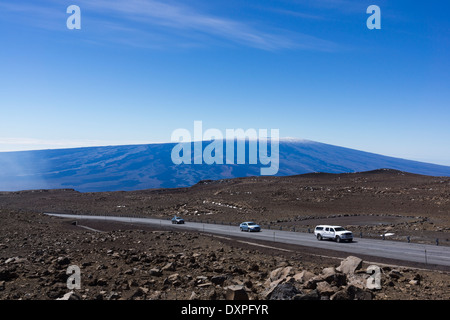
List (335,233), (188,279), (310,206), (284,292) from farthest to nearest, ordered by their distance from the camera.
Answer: (310,206) < (335,233) < (188,279) < (284,292)

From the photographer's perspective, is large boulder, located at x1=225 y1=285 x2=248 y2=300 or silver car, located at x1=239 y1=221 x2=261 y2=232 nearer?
large boulder, located at x1=225 y1=285 x2=248 y2=300

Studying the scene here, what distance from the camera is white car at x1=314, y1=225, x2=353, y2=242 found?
1251 inches

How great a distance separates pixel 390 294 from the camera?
1128cm

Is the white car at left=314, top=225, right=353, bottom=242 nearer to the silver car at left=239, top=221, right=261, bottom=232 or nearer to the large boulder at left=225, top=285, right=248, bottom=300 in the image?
the silver car at left=239, top=221, right=261, bottom=232

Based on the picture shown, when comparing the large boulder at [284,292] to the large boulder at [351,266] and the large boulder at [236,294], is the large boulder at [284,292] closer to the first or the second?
the large boulder at [236,294]

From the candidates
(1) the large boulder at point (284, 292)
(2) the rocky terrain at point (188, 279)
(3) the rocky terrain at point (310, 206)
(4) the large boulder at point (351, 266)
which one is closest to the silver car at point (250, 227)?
(3) the rocky terrain at point (310, 206)

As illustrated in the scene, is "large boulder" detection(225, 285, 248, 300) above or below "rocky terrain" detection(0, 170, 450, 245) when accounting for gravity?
above

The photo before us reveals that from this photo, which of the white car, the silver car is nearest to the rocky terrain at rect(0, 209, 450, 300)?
the white car

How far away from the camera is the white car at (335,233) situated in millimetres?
31781

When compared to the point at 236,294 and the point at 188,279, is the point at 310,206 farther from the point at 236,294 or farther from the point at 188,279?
the point at 236,294

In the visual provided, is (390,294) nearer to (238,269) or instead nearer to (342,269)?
(342,269)

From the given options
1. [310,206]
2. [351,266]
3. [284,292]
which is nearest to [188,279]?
[284,292]

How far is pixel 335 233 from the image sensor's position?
106 ft

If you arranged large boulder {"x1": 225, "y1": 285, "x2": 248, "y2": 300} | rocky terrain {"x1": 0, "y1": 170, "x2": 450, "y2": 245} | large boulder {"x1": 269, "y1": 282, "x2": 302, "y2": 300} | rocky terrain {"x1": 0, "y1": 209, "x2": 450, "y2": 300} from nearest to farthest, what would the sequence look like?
large boulder {"x1": 269, "y1": 282, "x2": 302, "y2": 300} < large boulder {"x1": 225, "y1": 285, "x2": 248, "y2": 300} < rocky terrain {"x1": 0, "y1": 209, "x2": 450, "y2": 300} < rocky terrain {"x1": 0, "y1": 170, "x2": 450, "y2": 245}
